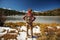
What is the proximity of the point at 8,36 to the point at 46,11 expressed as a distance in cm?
74

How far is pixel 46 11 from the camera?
3.05 m

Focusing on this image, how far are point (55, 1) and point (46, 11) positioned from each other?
0.22 meters

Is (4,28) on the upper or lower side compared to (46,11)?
lower

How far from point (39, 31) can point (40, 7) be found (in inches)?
15.7

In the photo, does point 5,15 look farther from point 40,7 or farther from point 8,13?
point 40,7

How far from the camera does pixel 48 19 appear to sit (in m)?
3.02

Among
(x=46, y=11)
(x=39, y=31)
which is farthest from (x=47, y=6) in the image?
(x=39, y=31)

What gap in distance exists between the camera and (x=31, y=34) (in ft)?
9.78

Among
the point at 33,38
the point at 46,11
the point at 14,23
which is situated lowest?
the point at 33,38

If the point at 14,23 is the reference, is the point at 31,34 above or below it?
below

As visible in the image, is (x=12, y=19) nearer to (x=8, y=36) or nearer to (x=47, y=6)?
(x=8, y=36)

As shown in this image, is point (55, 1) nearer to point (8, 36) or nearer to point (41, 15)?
point (41, 15)

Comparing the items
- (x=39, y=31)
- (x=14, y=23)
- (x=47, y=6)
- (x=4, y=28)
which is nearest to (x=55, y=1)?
(x=47, y=6)

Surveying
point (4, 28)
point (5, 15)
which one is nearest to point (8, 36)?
point (4, 28)
